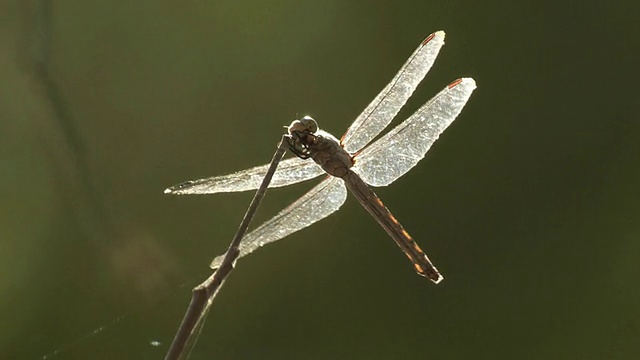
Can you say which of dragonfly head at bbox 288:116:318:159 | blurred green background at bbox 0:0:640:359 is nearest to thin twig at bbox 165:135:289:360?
dragonfly head at bbox 288:116:318:159

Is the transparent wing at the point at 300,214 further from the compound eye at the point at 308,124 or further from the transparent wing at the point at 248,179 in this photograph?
the compound eye at the point at 308,124

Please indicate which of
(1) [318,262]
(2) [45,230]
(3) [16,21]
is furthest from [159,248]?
(3) [16,21]

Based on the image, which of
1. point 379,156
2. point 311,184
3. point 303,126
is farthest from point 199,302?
point 311,184

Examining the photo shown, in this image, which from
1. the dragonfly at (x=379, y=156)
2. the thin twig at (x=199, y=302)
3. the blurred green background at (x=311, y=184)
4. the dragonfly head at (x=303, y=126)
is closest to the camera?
the thin twig at (x=199, y=302)

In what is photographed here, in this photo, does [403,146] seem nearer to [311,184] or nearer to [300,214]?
[300,214]

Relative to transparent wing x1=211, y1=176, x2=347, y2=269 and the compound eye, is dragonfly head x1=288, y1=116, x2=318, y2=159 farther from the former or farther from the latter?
transparent wing x1=211, y1=176, x2=347, y2=269

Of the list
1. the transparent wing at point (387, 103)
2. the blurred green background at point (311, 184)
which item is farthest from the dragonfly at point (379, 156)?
the blurred green background at point (311, 184)

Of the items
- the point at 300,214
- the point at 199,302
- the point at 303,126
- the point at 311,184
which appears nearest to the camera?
the point at 199,302
